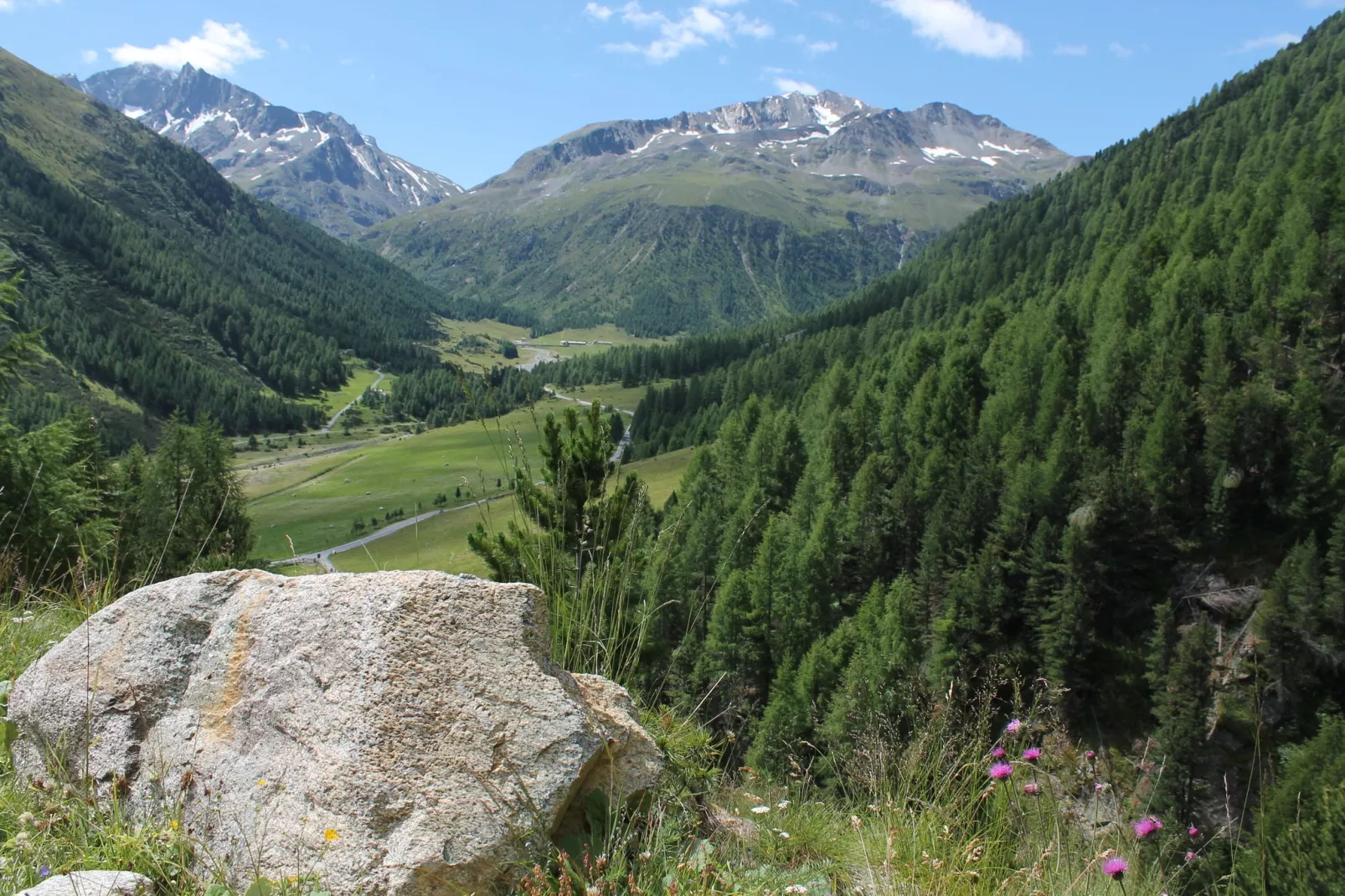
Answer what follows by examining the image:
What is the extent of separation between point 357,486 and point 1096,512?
11137 cm

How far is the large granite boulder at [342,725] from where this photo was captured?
13.2 feet

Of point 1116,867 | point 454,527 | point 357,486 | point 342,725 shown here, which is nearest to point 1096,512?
point 454,527

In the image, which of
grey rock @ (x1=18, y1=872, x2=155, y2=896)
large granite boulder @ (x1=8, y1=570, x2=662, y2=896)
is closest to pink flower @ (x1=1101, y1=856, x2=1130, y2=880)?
large granite boulder @ (x1=8, y1=570, x2=662, y2=896)

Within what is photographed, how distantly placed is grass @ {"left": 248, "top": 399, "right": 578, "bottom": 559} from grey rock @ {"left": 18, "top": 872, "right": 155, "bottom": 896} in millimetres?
80671

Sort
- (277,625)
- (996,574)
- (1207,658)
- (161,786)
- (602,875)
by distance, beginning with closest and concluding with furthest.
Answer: (602,875) < (161,786) < (277,625) < (1207,658) < (996,574)

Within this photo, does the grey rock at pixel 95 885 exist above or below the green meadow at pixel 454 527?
above

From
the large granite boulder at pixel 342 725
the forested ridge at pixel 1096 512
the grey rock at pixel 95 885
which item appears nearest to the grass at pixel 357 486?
the forested ridge at pixel 1096 512

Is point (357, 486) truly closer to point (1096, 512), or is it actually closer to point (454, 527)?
point (454, 527)

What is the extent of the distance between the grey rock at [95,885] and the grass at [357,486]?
8067cm

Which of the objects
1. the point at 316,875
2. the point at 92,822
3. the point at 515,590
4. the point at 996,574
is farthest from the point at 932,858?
the point at 996,574

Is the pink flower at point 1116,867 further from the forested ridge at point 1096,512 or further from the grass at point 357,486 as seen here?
the grass at point 357,486

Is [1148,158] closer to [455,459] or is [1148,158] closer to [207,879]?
[455,459]

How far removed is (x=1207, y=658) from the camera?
4184 centimetres

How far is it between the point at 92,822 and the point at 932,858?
483cm
